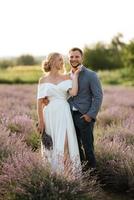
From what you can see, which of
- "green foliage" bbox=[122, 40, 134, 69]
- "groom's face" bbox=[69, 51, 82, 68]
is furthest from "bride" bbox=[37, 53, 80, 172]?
"green foliage" bbox=[122, 40, 134, 69]

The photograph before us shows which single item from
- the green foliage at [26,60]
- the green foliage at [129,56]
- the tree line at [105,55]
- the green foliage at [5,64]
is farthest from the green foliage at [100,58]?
the green foliage at [5,64]

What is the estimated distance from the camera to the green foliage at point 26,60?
91062 mm

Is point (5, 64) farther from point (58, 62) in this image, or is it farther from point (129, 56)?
point (58, 62)

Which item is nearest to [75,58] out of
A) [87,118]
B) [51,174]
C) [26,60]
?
[87,118]

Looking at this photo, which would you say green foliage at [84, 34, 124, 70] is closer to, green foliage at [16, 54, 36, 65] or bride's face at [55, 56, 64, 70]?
green foliage at [16, 54, 36, 65]

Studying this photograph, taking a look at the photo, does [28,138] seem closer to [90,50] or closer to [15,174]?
[15,174]

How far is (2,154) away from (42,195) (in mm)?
1245

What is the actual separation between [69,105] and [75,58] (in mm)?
586

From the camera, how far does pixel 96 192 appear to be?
18.4 feet

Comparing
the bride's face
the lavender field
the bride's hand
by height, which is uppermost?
the bride's face

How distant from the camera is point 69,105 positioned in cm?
641

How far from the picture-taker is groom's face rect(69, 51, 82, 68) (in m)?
6.18

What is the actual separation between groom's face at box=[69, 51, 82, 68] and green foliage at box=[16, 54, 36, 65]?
84.2 m

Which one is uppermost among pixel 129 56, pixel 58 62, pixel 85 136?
pixel 58 62
